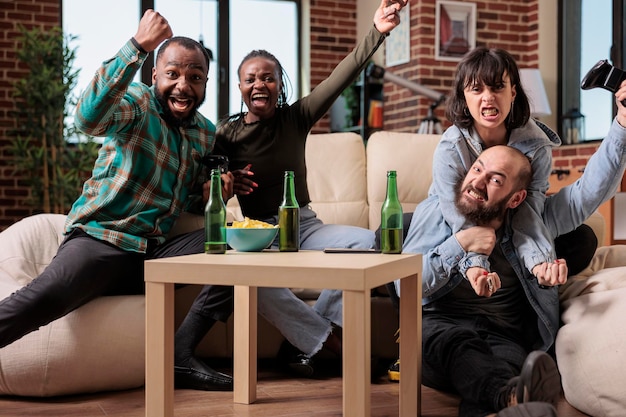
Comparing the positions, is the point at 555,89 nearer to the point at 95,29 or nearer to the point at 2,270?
the point at 95,29

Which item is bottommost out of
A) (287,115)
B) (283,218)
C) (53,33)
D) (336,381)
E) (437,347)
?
(336,381)

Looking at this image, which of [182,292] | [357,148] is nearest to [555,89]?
[357,148]

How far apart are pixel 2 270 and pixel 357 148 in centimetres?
157

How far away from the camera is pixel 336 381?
96.7 inches

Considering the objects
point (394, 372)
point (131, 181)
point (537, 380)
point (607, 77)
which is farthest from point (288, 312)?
point (607, 77)

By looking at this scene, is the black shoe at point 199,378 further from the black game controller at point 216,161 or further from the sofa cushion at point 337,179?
the sofa cushion at point 337,179

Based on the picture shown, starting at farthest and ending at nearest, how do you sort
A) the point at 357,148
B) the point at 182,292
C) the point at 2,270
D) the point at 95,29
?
the point at 95,29
the point at 357,148
the point at 182,292
the point at 2,270

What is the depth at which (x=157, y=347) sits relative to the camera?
168 cm

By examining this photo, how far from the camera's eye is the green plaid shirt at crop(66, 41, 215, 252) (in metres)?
2.25

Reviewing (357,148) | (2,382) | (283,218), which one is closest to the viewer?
(283,218)

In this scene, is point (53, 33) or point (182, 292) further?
point (53, 33)

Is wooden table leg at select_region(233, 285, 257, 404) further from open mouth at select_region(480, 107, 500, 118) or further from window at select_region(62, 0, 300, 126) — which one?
window at select_region(62, 0, 300, 126)

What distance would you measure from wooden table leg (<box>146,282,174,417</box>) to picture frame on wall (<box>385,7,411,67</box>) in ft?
13.5

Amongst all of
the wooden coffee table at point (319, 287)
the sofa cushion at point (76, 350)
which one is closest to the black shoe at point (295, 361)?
the sofa cushion at point (76, 350)
